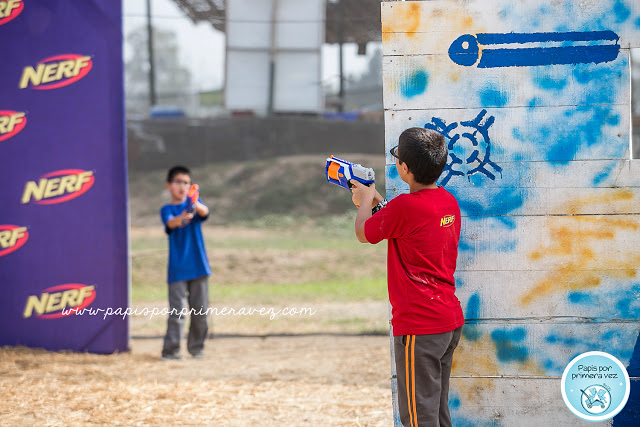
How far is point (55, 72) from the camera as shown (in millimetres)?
6355

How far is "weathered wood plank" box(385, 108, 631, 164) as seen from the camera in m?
3.30

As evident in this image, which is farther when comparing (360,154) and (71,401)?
(360,154)

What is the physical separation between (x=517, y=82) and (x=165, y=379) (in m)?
3.80

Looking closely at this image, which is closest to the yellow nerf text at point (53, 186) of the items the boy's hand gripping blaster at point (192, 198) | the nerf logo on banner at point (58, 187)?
the nerf logo on banner at point (58, 187)

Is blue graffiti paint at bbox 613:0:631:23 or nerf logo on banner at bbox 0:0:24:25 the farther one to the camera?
nerf logo on banner at bbox 0:0:24:25

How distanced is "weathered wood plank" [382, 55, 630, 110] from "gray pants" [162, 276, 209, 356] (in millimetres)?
3807

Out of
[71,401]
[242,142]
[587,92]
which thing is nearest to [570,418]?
[587,92]

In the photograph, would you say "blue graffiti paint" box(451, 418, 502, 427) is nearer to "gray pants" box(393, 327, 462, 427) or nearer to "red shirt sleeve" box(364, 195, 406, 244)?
"gray pants" box(393, 327, 462, 427)

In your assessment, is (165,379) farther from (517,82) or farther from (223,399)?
(517,82)

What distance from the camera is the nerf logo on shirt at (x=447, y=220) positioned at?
9.68 ft

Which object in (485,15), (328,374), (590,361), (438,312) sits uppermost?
(485,15)

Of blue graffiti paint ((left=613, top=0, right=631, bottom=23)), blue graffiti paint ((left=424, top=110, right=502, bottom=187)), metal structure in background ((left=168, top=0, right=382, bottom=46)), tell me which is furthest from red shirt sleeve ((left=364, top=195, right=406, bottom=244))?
metal structure in background ((left=168, top=0, right=382, bottom=46))

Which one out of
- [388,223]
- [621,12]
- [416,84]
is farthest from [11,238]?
[621,12]

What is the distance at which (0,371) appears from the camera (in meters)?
5.59
